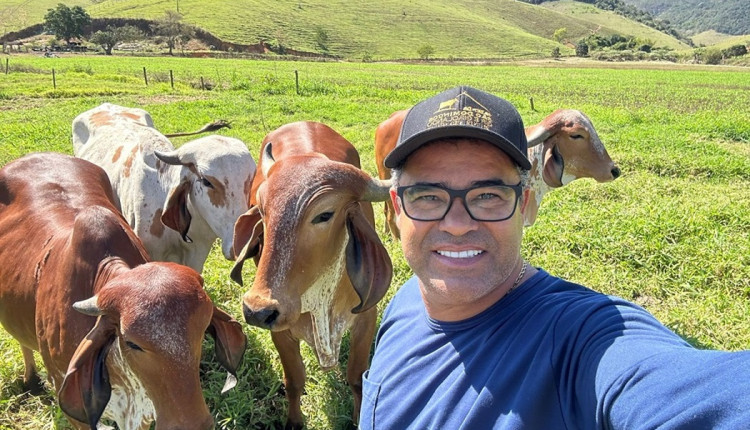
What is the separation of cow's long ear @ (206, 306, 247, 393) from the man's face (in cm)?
138

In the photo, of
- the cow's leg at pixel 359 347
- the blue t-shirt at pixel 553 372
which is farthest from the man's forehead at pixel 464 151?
the cow's leg at pixel 359 347

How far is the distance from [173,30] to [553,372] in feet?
265

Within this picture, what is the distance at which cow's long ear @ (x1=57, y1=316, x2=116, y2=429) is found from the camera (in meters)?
2.27

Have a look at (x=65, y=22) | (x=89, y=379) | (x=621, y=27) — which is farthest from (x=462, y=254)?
(x=621, y=27)

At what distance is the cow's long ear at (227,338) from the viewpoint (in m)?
2.61

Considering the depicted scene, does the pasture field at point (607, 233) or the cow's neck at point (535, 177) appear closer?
the pasture field at point (607, 233)

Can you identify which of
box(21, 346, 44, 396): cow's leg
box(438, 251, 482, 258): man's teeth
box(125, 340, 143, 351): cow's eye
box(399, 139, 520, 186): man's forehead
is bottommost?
box(21, 346, 44, 396): cow's leg

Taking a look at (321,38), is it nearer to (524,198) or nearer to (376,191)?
(376,191)

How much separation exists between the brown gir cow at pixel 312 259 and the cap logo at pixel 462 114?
3.89 ft

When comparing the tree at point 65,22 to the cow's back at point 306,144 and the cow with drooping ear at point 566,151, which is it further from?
the cow with drooping ear at point 566,151

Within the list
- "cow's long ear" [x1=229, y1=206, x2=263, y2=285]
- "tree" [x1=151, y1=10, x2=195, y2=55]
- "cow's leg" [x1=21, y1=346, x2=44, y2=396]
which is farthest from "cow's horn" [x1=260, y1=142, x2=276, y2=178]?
"tree" [x1=151, y1=10, x2=195, y2=55]

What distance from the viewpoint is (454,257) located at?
1.67 m

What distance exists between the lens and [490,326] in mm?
1537

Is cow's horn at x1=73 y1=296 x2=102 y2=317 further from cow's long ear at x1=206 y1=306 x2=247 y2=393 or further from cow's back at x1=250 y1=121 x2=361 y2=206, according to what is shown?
cow's back at x1=250 y1=121 x2=361 y2=206
